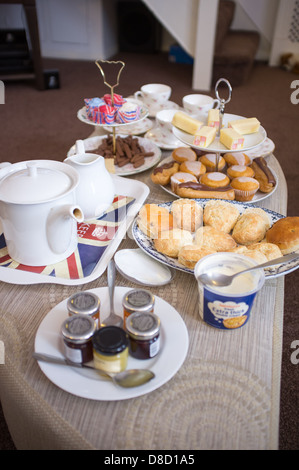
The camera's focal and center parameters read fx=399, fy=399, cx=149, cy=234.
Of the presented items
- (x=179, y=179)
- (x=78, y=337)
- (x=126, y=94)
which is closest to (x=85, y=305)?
(x=78, y=337)

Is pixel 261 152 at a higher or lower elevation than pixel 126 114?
lower

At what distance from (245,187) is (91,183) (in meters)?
0.39

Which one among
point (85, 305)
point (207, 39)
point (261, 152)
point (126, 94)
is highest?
point (85, 305)

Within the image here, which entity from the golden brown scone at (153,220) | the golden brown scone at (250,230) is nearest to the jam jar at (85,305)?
the golden brown scone at (153,220)

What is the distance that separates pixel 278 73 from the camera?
3.87 metres

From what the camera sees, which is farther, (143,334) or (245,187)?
(245,187)

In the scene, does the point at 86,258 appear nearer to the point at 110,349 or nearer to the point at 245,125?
the point at 110,349

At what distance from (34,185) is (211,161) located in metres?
0.57

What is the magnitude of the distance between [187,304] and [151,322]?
0.16 meters

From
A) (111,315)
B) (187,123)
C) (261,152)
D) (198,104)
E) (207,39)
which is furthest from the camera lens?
(207,39)

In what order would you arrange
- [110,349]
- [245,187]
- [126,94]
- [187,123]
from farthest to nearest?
1. [126,94]
2. [187,123]
3. [245,187]
4. [110,349]

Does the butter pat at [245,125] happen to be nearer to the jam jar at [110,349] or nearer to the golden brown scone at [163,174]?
the golden brown scone at [163,174]

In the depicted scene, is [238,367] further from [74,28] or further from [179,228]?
[74,28]

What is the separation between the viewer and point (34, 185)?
0.69 meters
